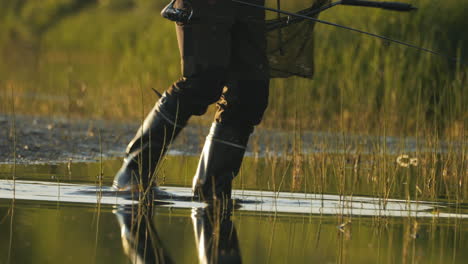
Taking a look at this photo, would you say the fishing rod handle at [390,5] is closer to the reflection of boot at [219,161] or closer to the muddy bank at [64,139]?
the reflection of boot at [219,161]

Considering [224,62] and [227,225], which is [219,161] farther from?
[227,225]

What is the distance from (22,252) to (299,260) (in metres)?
1.07

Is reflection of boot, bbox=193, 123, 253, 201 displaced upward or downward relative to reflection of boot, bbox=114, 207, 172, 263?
upward

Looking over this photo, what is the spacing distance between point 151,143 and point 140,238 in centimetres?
152

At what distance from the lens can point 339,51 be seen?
12.7m

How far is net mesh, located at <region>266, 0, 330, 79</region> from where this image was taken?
622 centimetres

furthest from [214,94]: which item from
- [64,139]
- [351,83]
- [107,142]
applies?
[351,83]

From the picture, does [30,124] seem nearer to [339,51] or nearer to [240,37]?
[339,51]

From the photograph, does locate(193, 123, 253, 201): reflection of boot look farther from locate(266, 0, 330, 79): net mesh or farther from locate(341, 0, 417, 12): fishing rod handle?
locate(341, 0, 417, 12): fishing rod handle

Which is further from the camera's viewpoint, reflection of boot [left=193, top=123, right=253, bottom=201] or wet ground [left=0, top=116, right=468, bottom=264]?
reflection of boot [left=193, top=123, right=253, bottom=201]

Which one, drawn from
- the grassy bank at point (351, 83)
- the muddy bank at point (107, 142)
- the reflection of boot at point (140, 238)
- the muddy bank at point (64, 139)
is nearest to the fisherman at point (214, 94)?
the reflection of boot at point (140, 238)

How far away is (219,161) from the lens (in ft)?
19.8

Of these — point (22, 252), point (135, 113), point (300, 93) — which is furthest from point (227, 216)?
point (135, 113)

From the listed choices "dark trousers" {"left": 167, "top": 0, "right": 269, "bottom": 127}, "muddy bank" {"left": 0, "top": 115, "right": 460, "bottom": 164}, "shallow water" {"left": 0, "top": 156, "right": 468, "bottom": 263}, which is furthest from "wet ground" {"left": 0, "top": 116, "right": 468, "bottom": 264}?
"muddy bank" {"left": 0, "top": 115, "right": 460, "bottom": 164}
